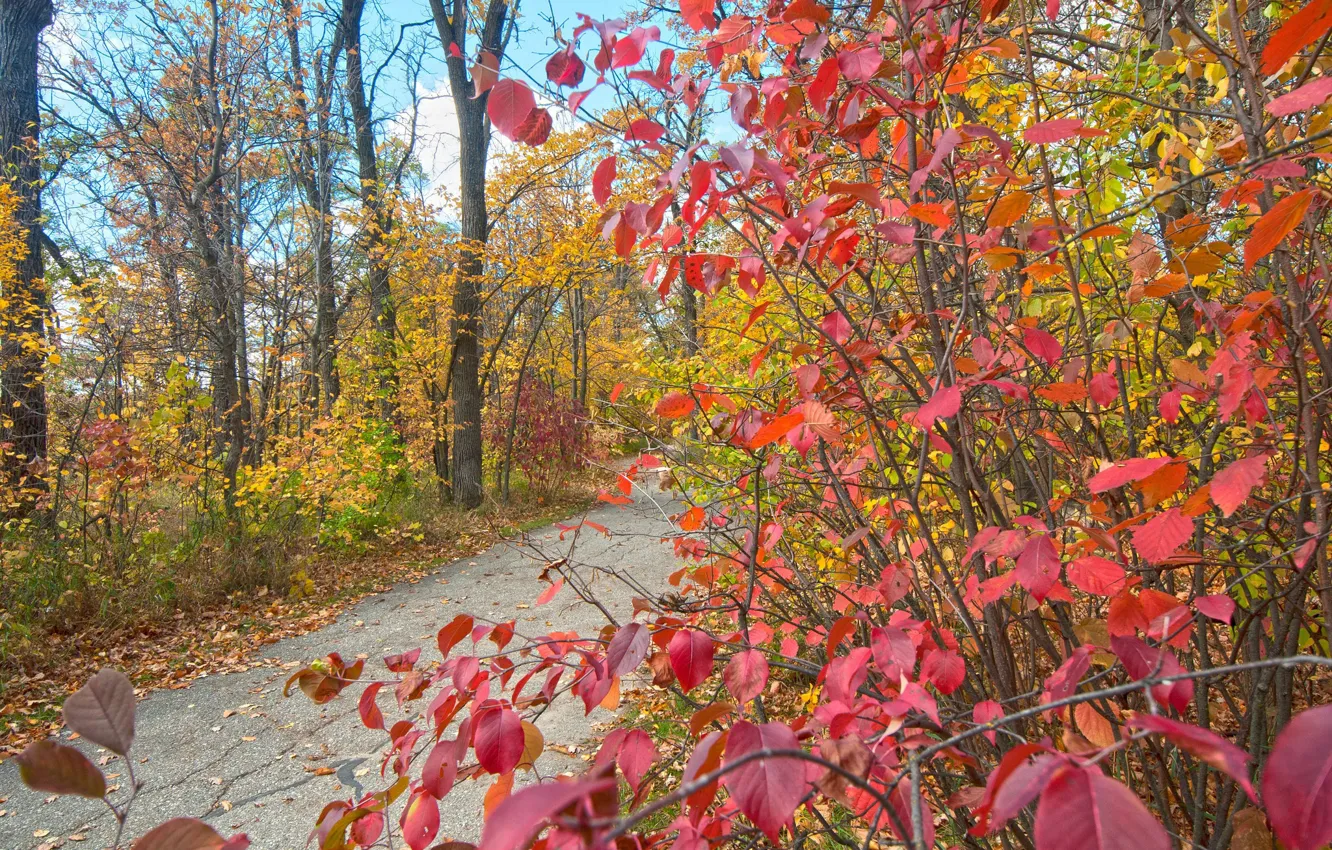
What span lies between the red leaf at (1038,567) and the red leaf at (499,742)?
0.84m

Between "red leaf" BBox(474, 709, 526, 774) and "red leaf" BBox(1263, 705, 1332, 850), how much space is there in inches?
34.1

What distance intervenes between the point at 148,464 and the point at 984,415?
21.5 ft

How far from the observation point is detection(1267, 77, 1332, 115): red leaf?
101cm

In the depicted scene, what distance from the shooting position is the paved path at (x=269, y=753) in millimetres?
2967

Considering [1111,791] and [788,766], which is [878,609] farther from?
[1111,791]

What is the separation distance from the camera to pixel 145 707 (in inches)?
159

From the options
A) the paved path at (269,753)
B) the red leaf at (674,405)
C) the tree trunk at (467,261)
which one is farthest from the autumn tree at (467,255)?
the red leaf at (674,405)

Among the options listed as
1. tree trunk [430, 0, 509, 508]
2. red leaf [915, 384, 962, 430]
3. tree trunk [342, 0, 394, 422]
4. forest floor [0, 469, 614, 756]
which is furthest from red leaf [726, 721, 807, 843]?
tree trunk [430, 0, 509, 508]

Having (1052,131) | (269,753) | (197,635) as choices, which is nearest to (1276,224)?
(1052,131)

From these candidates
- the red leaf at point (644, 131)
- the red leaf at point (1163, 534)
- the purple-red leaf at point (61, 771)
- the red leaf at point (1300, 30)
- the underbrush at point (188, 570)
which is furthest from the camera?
the underbrush at point (188, 570)

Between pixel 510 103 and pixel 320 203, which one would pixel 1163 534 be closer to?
pixel 510 103

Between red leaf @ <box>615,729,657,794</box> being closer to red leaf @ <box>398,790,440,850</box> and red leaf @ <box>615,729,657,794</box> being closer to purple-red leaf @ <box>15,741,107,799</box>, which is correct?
red leaf @ <box>398,790,440,850</box>

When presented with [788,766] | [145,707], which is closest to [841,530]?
[788,766]

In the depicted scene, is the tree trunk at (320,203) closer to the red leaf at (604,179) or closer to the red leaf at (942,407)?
the red leaf at (604,179)
